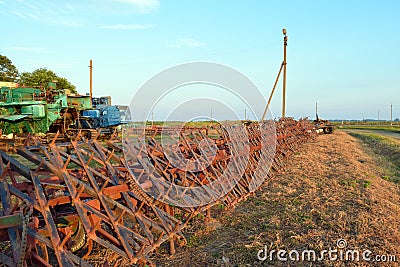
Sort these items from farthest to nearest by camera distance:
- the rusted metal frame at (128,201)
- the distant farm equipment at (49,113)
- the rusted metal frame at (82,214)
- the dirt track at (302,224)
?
the distant farm equipment at (49,113) → the dirt track at (302,224) → the rusted metal frame at (128,201) → the rusted metal frame at (82,214)

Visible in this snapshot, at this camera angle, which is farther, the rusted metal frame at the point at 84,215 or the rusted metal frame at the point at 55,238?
the rusted metal frame at the point at 84,215

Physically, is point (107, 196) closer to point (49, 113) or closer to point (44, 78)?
point (49, 113)

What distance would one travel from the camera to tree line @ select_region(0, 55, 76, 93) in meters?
40.3

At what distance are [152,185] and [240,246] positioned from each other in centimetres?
175

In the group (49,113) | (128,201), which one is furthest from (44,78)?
(128,201)

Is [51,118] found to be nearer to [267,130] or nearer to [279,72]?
[267,130]

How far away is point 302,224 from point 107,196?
3661 mm

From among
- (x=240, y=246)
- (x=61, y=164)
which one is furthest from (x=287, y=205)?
(x=61, y=164)

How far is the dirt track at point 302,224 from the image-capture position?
15.3 ft

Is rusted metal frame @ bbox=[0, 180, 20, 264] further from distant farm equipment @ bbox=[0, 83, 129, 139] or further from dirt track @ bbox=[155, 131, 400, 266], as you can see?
distant farm equipment @ bbox=[0, 83, 129, 139]

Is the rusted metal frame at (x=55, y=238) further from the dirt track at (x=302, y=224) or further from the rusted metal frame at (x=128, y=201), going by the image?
the dirt track at (x=302, y=224)

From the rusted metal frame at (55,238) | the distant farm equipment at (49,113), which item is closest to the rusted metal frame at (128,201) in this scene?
the rusted metal frame at (55,238)

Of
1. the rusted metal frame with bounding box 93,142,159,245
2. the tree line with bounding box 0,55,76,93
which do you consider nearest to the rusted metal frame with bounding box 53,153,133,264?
the rusted metal frame with bounding box 93,142,159,245

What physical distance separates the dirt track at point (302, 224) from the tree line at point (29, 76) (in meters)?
38.5
